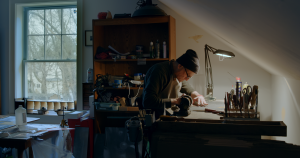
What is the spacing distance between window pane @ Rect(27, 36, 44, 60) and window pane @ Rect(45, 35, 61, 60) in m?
0.11

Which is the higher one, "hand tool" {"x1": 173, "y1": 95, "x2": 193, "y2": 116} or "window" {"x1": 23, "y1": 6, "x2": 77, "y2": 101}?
"window" {"x1": 23, "y1": 6, "x2": 77, "y2": 101}

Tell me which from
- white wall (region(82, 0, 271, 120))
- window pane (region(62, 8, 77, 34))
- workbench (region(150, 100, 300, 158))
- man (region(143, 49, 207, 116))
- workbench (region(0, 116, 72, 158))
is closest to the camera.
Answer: workbench (region(150, 100, 300, 158))

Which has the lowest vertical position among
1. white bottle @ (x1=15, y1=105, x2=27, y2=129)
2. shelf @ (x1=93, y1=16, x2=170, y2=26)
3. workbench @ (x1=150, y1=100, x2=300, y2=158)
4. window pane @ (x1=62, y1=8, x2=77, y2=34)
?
white bottle @ (x1=15, y1=105, x2=27, y2=129)

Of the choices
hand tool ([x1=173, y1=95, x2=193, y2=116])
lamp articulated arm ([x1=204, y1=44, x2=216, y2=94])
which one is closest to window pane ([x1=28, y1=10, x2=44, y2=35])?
lamp articulated arm ([x1=204, y1=44, x2=216, y2=94])

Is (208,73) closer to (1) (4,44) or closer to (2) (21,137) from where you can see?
(2) (21,137)

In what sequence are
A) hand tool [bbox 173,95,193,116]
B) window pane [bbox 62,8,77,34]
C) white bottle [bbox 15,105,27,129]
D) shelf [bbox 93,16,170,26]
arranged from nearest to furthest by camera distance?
hand tool [bbox 173,95,193,116] < white bottle [bbox 15,105,27,129] < shelf [bbox 93,16,170,26] < window pane [bbox 62,8,77,34]

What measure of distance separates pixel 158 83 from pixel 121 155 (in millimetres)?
1586

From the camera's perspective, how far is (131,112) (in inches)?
120

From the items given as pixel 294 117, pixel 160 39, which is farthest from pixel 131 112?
pixel 294 117

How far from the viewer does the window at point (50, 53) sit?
12.5 ft

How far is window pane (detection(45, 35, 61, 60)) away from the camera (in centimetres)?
385

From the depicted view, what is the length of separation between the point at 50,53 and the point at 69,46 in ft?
1.34

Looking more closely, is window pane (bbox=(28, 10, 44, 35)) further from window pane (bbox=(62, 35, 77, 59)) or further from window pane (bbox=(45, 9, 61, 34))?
window pane (bbox=(62, 35, 77, 59))

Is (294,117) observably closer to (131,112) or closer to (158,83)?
(158,83)
